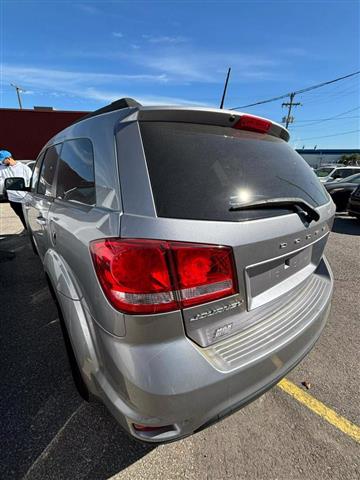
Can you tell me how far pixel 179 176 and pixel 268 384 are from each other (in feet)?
3.80

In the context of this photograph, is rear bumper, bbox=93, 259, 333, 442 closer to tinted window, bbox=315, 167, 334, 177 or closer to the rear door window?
the rear door window

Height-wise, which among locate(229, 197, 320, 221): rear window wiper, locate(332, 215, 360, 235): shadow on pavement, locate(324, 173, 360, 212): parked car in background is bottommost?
locate(332, 215, 360, 235): shadow on pavement

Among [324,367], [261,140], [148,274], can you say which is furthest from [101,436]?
[261,140]

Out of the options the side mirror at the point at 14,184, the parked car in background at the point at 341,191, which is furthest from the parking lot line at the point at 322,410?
the parked car in background at the point at 341,191

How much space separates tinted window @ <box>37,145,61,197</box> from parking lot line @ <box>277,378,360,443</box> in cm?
253

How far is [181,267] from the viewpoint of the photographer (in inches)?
45.5

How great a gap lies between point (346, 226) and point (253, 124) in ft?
24.2

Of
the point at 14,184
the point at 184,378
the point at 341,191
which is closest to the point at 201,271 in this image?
the point at 184,378

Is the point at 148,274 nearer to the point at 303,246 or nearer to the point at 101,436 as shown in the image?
the point at 303,246

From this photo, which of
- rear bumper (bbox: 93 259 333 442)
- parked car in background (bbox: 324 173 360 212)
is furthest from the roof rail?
parked car in background (bbox: 324 173 360 212)

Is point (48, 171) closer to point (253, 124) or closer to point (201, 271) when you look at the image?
point (253, 124)

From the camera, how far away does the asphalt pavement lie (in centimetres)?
153

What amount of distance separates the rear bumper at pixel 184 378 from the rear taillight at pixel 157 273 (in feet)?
0.59

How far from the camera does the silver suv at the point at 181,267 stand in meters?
1.15
